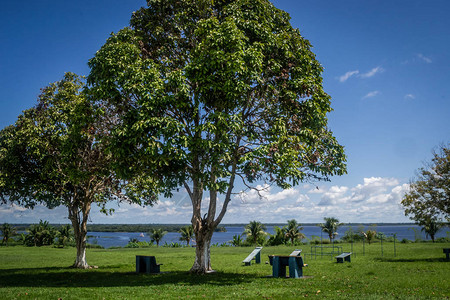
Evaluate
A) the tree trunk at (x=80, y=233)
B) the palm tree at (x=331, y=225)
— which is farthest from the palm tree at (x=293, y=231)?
the tree trunk at (x=80, y=233)

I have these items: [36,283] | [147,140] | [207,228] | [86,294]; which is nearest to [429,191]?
[207,228]

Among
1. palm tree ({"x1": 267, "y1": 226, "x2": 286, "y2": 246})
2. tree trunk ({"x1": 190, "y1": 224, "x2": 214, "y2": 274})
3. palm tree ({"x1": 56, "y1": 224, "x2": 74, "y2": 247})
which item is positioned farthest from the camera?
palm tree ({"x1": 56, "y1": 224, "x2": 74, "y2": 247})

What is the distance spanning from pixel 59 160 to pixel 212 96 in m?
11.5

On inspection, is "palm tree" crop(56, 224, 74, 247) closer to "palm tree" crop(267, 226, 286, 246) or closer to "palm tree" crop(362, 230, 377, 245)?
"palm tree" crop(267, 226, 286, 246)

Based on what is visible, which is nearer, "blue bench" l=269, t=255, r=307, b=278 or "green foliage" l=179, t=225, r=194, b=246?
"blue bench" l=269, t=255, r=307, b=278

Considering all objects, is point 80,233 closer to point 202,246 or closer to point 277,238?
point 202,246

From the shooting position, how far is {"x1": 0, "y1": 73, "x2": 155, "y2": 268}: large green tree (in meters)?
19.9

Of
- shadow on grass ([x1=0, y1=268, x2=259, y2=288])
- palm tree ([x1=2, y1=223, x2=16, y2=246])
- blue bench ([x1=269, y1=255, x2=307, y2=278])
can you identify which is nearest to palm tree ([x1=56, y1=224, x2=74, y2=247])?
palm tree ([x1=2, y1=223, x2=16, y2=246])

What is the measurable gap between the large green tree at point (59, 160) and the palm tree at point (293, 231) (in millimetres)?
34460

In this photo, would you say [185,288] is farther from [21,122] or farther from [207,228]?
[21,122]

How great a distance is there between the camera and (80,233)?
22.3m

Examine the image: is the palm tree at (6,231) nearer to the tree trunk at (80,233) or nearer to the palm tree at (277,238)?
the palm tree at (277,238)

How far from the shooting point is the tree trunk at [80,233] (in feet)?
72.7

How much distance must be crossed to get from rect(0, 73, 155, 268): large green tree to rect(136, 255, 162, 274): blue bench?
5.02 m
